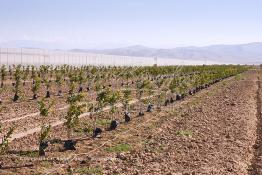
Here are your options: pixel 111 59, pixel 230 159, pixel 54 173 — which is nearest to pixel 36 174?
pixel 54 173

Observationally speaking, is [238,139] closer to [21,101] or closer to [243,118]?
[243,118]

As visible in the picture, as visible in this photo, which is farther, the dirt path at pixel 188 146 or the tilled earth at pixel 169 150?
the dirt path at pixel 188 146

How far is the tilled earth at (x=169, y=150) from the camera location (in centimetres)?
1084

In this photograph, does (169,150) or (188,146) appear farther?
(188,146)

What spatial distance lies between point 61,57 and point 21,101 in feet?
165

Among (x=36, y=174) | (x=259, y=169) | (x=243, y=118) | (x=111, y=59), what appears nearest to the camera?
(x=36, y=174)

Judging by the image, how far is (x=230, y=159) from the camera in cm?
1209

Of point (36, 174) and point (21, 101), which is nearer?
point (36, 174)

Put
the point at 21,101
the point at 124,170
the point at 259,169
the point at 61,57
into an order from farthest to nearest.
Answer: the point at 61,57, the point at 21,101, the point at 259,169, the point at 124,170

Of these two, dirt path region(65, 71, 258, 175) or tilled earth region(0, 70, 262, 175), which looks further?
dirt path region(65, 71, 258, 175)

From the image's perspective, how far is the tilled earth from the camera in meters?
10.8

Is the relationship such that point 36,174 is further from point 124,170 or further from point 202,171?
point 202,171

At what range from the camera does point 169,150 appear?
12.9 meters

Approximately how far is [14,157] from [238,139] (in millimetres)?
7778
